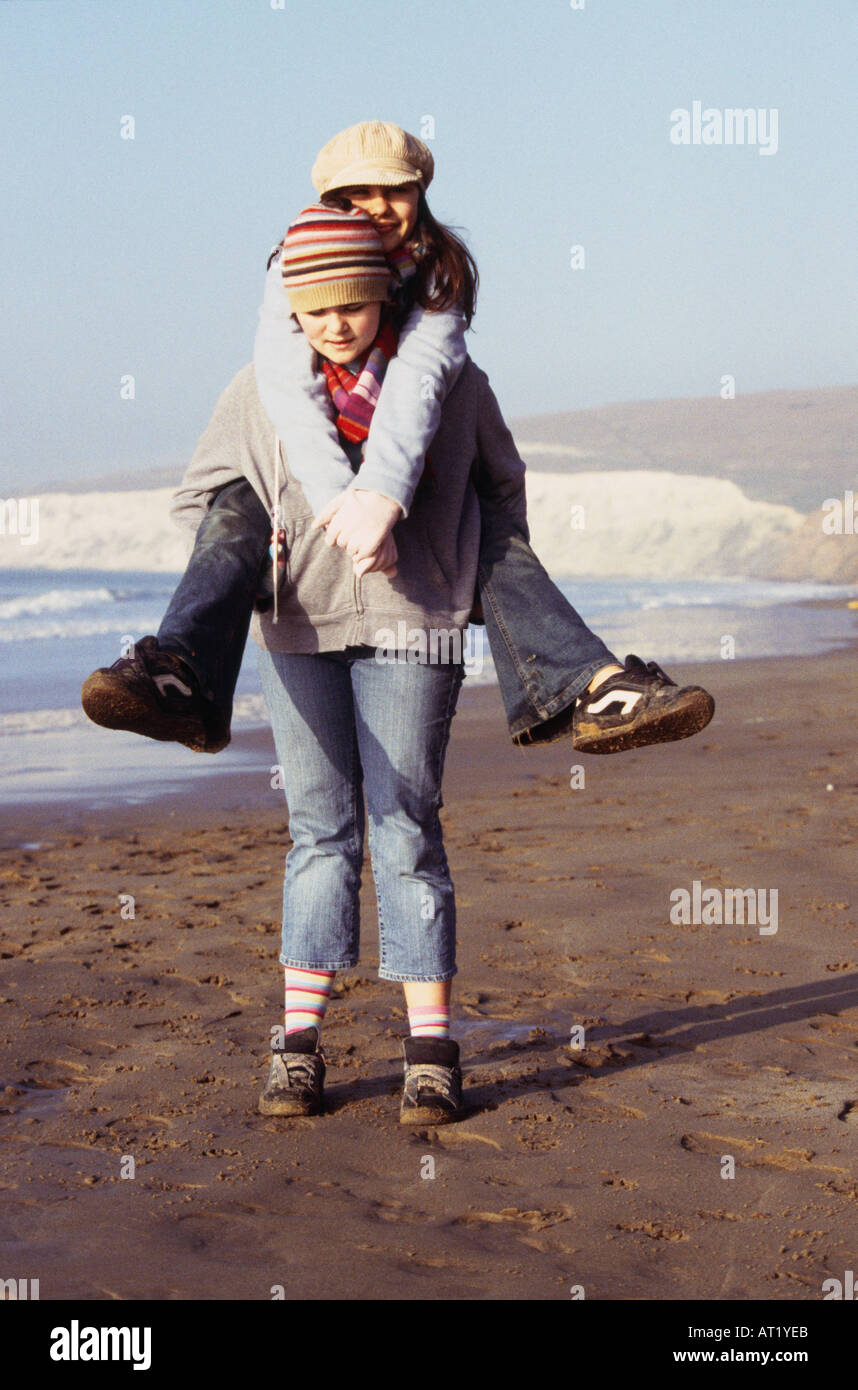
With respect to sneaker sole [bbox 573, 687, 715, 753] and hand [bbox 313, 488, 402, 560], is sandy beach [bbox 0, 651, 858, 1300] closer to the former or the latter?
sneaker sole [bbox 573, 687, 715, 753]

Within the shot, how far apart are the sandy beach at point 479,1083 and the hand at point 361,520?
1209 mm

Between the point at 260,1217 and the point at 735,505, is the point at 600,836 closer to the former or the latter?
the point at 260,1217

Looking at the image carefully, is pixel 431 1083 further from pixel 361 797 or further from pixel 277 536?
pixel 277 536

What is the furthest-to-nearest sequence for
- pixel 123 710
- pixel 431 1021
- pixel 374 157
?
pixel 431 1021 < pixel 374 157 < pixel 123 710

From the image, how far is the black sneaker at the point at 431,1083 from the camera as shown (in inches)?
119

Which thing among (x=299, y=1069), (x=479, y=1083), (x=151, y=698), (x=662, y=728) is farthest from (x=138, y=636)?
(x=662, y=728)

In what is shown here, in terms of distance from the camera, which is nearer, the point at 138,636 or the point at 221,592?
the point at 221,592

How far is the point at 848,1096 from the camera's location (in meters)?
3.12

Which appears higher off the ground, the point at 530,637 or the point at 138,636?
the point at 530,637

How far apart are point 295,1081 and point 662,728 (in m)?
1.11

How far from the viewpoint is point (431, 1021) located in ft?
10.2

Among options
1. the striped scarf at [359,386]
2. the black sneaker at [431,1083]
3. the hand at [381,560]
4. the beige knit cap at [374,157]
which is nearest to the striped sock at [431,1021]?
the black sneaker at [431,1083]

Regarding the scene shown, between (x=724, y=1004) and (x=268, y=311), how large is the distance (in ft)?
7.17

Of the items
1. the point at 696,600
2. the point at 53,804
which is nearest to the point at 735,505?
the point at 696,600
